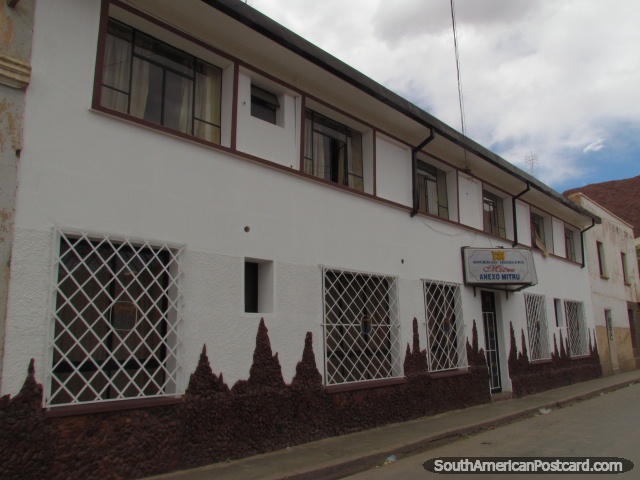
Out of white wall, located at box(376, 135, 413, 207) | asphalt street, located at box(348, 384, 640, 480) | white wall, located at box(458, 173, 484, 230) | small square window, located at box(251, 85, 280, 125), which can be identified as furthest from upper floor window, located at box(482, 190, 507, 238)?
small square window, located at box(251, 85, 280, 125)

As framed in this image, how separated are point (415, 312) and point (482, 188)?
5.10 m

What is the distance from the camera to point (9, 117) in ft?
17.4

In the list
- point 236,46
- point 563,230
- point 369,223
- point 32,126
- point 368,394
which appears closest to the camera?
point 32,126

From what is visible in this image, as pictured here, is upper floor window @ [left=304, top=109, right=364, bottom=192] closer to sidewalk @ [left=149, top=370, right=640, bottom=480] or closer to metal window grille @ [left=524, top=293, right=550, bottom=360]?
sidewalk @ [left=149, top=370, right=640, bottom=480]

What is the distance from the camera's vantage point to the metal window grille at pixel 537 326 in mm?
14609

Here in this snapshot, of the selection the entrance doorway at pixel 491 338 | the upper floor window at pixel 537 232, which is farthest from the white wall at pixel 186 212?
the upper floor window at pixel 537 232

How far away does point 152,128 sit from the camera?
21.2 feet

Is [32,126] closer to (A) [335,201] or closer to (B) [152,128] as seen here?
(B) [152,128]

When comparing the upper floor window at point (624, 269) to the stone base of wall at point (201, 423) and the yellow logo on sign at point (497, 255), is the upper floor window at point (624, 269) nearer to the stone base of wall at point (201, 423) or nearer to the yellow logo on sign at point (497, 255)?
the yellow logo on sign at point (497, 255)

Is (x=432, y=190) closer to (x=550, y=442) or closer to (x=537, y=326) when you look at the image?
(x=537, y=326)

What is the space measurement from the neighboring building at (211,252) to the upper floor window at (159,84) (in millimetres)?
30

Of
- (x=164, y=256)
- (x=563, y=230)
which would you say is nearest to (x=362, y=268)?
(x=164, y=256)

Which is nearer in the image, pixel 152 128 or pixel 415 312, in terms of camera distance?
pixel 152 128

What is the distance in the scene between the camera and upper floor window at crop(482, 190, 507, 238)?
14143 millimetres
